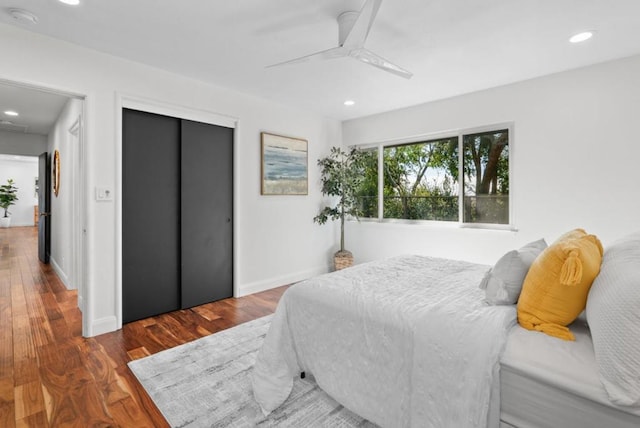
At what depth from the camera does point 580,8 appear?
2.17m

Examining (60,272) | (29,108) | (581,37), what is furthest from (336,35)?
(60,272)

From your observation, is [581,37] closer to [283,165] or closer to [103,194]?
[283,165]

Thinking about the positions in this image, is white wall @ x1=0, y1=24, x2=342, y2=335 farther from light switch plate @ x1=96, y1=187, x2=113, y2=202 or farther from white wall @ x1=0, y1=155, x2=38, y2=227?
white wall @ x1=0, y1=155, x2=38, y2=227

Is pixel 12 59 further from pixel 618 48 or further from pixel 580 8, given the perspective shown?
pixel 618 48

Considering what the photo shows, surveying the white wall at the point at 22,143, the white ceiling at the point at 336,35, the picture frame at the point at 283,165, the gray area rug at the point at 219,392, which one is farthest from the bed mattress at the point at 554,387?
the white wall at the point at 22,143

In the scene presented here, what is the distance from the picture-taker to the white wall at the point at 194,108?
262 centimetres

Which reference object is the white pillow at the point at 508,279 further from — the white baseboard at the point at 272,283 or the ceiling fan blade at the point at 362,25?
the white baseboard at the point at 272,283

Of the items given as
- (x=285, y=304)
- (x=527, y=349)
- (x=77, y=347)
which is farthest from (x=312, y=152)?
(x=527, y=349)

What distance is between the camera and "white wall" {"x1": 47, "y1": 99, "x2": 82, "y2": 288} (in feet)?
13.2

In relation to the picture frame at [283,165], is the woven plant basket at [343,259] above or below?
below

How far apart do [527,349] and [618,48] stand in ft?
10.2

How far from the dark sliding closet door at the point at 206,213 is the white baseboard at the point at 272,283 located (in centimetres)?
16

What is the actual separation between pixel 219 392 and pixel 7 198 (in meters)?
12.7

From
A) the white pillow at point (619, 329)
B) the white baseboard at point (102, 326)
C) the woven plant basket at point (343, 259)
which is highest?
the white pillow at point (619, 329)
